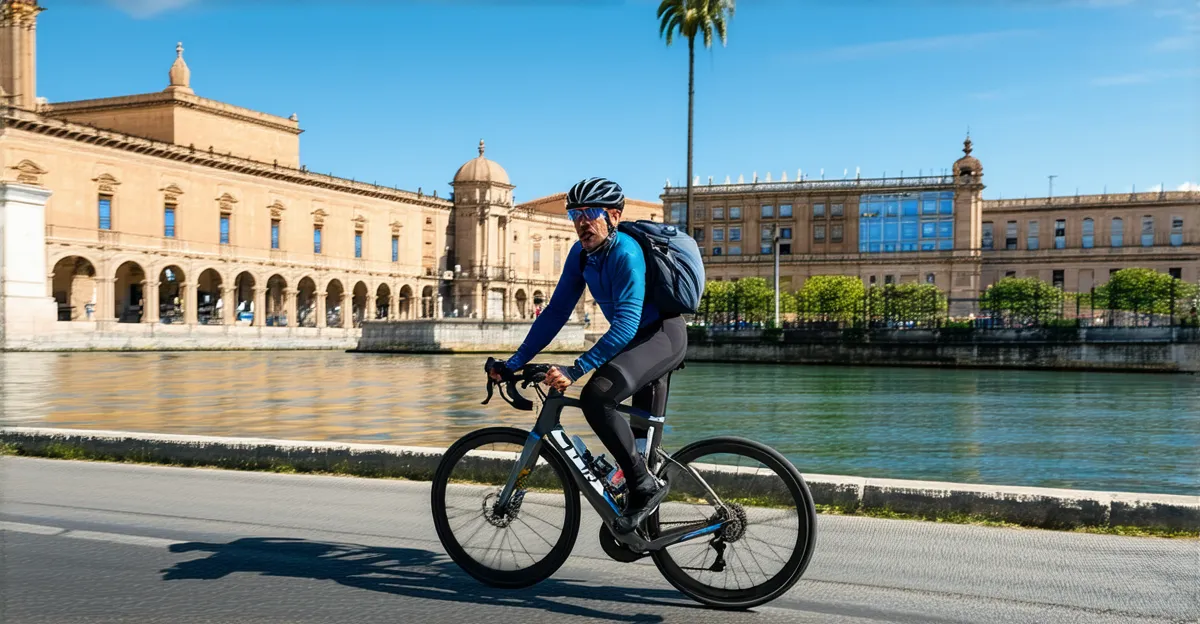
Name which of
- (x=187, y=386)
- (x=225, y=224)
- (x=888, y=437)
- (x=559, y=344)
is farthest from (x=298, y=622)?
(x=225, y=224)

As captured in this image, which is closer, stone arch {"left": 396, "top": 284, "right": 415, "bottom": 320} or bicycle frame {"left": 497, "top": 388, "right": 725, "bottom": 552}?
bicycle frame {"left": 497, "top": 388, "right": 725, "bottom": 552}

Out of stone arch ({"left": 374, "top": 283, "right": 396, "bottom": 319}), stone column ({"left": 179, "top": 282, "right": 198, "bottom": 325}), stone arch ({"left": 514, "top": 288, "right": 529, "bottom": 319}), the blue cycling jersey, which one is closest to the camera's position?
the blue cycling jersey

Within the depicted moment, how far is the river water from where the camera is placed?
11000mm

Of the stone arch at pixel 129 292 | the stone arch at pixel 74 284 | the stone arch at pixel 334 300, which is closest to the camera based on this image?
the stone arch at pixel 74 284

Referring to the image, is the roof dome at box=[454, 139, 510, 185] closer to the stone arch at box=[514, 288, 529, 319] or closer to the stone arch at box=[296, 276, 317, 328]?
the stone arch at box=[514, 288, 529, 319]

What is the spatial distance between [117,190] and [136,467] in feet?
159

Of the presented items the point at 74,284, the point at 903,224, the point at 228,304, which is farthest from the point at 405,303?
the point at 903,224

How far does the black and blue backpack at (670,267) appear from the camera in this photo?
399 centimetres

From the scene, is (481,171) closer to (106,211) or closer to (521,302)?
(521,302)

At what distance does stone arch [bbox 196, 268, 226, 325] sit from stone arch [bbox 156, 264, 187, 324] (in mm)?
1212

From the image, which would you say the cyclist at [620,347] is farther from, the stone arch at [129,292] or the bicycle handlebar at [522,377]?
the stone arch at [129,292]

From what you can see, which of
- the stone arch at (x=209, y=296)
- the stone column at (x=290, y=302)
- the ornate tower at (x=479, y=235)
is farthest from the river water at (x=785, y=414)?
the ornate tower at (x=479, y=235)

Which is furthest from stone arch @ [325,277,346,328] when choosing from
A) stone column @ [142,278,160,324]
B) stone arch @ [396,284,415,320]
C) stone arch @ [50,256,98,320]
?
stone arch @ [50,256,98,320]

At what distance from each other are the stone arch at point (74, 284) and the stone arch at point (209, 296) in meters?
6.65
